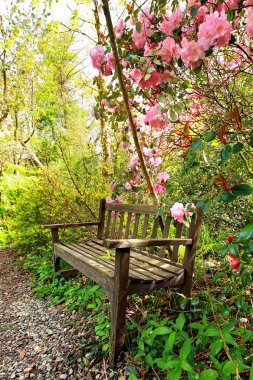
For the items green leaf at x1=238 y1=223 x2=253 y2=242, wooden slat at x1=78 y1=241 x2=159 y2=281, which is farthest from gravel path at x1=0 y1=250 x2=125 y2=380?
green leaf at x1=238 y1=223 x2=253 y2=242

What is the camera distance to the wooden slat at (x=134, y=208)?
2540mm

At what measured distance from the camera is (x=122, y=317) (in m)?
1.89

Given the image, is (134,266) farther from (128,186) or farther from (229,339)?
(229,339)

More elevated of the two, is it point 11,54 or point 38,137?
point 11,54

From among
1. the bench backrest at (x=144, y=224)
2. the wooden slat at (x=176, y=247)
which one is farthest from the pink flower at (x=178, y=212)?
the wooden slat at (x=176, y=247)

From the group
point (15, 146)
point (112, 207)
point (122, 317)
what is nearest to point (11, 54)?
point (15, 146)

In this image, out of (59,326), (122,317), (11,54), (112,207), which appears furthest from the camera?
(11,54)

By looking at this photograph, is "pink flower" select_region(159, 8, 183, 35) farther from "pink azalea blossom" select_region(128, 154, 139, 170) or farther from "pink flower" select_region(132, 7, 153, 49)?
"pink azalea blossom" select_region(128, 154, 139, 170)

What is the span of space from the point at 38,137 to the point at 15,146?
1.45 m

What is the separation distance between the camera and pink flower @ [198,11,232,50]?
917mm

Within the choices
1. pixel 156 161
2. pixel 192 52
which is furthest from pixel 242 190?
pixel 156 161

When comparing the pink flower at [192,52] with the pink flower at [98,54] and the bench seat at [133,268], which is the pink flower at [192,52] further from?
the bench seat at [133,268]

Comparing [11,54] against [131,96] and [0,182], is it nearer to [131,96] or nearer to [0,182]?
[0,182]

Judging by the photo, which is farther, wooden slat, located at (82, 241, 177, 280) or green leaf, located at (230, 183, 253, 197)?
wooden slat, located at (82, 241, 177, 280)
